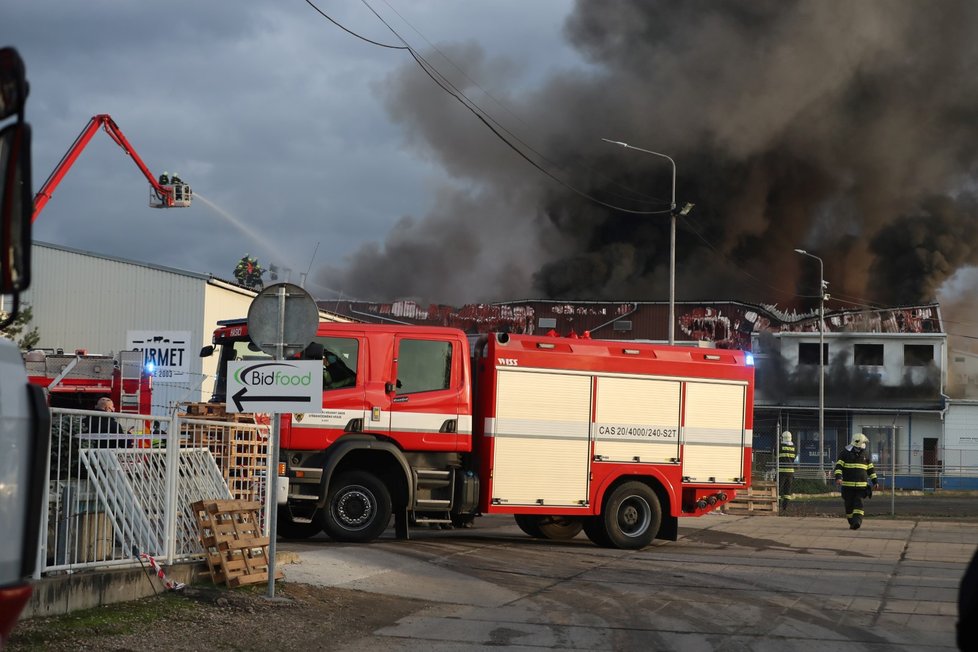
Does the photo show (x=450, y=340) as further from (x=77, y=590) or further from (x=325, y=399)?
(x=77, y=590)

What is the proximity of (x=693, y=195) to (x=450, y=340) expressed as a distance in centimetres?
4417

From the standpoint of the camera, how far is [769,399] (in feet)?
167

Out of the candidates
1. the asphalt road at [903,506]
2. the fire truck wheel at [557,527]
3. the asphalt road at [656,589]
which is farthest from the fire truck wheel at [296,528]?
the asphalt road at [903,506]

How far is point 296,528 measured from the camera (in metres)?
13.6

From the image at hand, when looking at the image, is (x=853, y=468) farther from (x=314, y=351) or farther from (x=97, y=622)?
(x=97, y=622)

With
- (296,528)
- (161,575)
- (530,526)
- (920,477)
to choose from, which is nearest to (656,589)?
(161,575)

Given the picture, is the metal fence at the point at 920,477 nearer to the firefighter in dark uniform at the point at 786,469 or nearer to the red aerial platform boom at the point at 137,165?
the firefighter in dark uniform at the point at 786,469

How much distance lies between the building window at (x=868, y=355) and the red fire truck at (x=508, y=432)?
39.4 meters

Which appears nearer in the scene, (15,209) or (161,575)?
(15,209)

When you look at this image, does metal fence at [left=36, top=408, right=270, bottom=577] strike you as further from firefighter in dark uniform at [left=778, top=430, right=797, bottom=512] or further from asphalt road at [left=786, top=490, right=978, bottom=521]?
firefighter in dark uniform at [left=778, top=430, right=797, bottom=512]

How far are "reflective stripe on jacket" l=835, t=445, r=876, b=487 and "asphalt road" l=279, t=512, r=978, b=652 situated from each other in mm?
1482

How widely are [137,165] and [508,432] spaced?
23.9m

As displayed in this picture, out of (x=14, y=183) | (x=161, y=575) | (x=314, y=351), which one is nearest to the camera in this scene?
(x=14, y=183)

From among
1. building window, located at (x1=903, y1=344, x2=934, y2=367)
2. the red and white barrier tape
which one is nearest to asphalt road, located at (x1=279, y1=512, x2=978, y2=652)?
the red and white barrier tape
